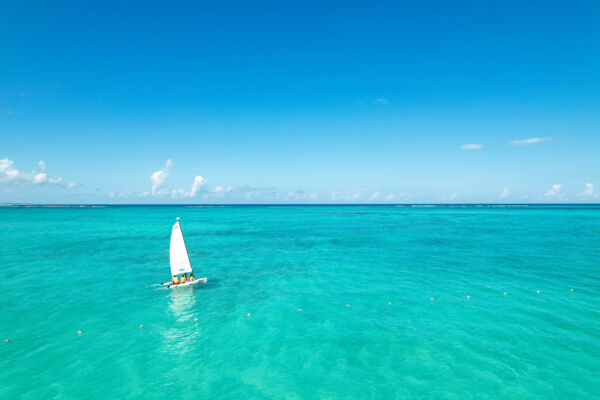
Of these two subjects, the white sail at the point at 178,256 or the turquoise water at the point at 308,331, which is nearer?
the turquoise water at the point at 308,331

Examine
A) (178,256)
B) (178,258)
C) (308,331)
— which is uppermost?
(178,256)

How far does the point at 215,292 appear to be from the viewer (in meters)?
30.2

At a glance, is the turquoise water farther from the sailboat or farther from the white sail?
the white sail

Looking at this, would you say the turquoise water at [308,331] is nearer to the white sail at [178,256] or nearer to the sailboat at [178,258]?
the sailboat at [178,258]

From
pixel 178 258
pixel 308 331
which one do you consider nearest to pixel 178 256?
pixel 178 258

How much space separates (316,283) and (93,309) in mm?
20939

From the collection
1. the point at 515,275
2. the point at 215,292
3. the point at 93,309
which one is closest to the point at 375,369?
the point at 215,292

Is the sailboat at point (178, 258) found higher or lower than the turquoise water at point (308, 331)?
higher

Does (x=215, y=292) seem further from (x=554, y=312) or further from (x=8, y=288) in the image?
(x=554, y=312)

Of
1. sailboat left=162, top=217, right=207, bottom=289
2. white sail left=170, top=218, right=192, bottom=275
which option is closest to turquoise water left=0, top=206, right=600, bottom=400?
sailboat left=162, top=217, right=207, bottom=289

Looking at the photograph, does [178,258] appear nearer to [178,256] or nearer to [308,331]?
[178,256]

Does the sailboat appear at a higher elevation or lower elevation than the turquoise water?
higher

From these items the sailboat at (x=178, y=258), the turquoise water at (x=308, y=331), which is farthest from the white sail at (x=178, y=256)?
the turquoise water at (x=308, y=331)

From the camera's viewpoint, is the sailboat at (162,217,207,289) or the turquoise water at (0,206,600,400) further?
the sailboat at (162,217,207,289)
